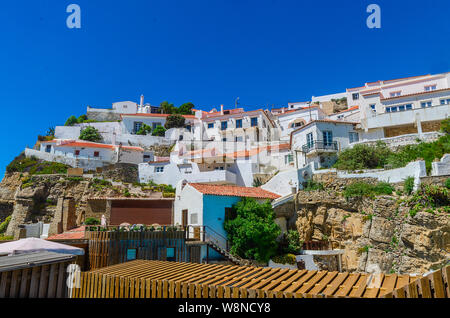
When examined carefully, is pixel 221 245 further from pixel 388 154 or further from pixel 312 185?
pixel 388 154

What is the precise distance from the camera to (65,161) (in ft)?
135

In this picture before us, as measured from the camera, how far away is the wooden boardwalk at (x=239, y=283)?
5175 millimetres

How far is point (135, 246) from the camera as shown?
15.8m

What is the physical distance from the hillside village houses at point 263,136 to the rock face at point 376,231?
2857 mm

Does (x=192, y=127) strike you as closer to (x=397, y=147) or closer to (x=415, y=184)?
(x=397, y=147)

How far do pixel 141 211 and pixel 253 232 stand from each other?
10.7 m

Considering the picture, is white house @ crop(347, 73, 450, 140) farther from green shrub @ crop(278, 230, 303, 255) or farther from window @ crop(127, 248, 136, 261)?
window @ crop(127, 248, 136, 261)

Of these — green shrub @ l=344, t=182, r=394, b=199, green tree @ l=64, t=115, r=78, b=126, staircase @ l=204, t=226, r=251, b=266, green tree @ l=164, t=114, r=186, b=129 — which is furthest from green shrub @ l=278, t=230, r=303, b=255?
green tree @ l=64, t=115, r=78, b=126

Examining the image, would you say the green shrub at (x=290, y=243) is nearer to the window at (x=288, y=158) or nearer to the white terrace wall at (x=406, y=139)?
the white terrace wall at (x=406, y=139)

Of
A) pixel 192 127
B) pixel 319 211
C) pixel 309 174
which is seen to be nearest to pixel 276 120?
pixel 192 127

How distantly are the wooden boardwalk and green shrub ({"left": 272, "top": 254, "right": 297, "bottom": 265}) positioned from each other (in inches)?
492

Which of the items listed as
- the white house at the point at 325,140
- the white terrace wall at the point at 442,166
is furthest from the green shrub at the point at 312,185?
the white terrace wall at the point at 442,166

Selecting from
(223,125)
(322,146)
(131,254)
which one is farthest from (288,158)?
(131,254)

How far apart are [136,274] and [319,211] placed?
54.9 ft
